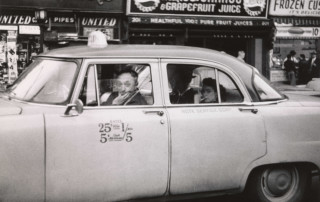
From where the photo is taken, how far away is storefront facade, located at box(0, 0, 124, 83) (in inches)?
590

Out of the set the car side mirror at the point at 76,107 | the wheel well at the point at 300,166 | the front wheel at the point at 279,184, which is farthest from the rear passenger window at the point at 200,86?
the car side mirror at the point at 76,107

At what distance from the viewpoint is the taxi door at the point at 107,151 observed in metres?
4.25

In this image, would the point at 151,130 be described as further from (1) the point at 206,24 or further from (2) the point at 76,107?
(1) the point at 206,24

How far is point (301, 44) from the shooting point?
1894 cm

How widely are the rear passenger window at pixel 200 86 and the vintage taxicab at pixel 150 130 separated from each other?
10mm

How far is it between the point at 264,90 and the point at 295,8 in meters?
14.3

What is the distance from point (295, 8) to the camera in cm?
1861

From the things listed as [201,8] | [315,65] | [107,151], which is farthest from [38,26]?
[107,151]

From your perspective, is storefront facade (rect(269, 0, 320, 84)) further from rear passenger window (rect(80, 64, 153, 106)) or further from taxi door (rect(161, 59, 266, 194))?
rear passenger window (rect(80, 64, 153, 106))

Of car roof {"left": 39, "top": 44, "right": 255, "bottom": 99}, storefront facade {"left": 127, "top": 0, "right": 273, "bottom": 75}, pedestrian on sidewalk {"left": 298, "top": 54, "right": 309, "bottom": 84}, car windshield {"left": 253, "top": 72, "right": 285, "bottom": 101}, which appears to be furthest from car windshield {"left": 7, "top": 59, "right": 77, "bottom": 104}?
pedestrian on sidewalk {"left": 298, "top": 54, "right": 309, "bottom": 84}

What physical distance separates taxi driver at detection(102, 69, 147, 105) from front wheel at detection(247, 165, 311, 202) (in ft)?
4.73

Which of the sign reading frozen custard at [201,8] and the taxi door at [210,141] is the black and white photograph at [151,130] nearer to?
the taxi door at [210,141]

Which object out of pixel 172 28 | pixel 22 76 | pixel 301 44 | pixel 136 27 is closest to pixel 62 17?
pixel 136 27

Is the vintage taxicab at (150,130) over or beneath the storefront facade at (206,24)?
beneath
